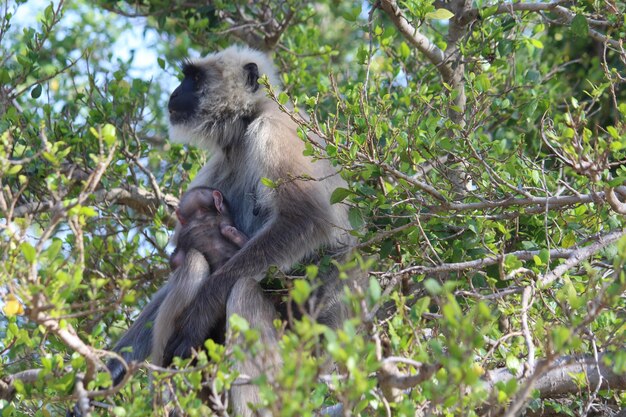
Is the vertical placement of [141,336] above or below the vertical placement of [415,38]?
below

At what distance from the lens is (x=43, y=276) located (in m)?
2.62

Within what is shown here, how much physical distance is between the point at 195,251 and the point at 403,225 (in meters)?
1.24

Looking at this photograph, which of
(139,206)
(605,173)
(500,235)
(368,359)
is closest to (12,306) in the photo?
(368,359)

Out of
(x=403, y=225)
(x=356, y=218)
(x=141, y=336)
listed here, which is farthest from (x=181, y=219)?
(x=403, y=225)

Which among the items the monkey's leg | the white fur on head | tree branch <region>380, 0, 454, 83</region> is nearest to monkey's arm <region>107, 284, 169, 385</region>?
the monkey's leg

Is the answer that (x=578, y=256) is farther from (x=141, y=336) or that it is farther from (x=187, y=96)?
(x=187, y=96)

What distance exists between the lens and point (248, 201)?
195 inches

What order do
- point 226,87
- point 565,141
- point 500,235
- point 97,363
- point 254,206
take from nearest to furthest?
point 97,363, point 565,141, point 500,235, point 254,206, point 226,87

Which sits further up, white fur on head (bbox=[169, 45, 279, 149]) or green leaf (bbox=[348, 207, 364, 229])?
white fur on head (bbox=[169, 45, 279, 149])

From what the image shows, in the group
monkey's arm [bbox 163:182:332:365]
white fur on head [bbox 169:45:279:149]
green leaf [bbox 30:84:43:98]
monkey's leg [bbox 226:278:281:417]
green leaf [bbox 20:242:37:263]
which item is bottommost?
monkey's leg [bbox 226:278:281:417]

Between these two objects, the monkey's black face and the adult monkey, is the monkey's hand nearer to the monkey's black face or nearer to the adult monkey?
the adult monkey

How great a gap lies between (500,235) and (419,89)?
88 centimetres

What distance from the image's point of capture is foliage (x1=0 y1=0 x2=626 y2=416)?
2.45 metres

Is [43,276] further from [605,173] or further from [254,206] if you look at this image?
[254,206]
